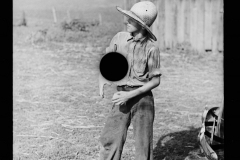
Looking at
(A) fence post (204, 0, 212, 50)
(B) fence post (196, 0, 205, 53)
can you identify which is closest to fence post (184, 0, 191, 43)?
(B) fence post (196, 0, 205, 53)

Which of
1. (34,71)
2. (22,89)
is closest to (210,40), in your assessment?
(34,71)

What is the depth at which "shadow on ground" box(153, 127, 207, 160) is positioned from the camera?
4.60m

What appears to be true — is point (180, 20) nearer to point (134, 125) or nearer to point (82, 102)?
point (82, 102)

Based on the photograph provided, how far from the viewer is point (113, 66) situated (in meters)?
3.09

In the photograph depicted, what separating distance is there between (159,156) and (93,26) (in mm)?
10597

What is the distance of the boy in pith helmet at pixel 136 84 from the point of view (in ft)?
10.5

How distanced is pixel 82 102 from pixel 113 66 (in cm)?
384

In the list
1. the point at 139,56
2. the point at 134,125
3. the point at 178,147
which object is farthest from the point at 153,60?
the point at 178,147

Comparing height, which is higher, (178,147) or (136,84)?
(136,84)

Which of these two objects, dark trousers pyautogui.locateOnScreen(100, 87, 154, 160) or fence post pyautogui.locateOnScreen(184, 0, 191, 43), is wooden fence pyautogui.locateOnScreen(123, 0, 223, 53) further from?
dark trousers pyautogui.locateOnScreen(100, 87, 154, 160)

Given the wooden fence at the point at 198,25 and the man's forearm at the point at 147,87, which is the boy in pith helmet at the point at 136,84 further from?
the wooden fence at the point at 198,25

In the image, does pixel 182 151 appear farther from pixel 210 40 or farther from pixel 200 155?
pixel 210 40

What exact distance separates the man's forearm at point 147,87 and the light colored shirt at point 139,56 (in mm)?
41

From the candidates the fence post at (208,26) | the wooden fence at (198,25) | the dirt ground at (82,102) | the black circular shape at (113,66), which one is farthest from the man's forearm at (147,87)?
the fence post at (208,26)
